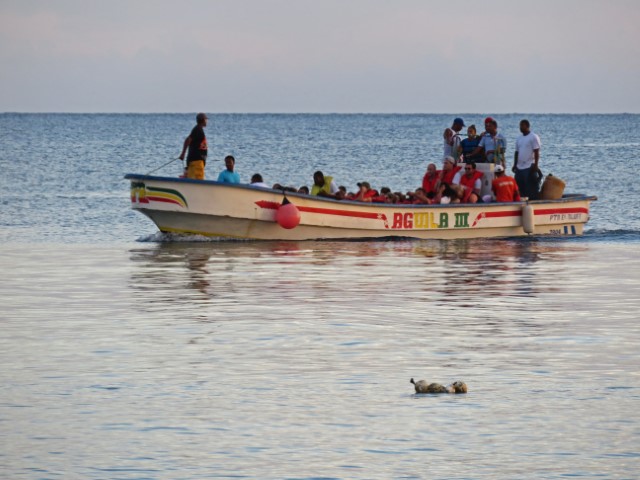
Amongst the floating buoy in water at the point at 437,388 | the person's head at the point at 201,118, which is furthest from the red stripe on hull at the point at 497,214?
the floating buoy in water at the point at 437,388

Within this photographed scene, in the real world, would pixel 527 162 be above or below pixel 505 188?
above

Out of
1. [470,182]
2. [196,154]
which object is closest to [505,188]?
[470,182]

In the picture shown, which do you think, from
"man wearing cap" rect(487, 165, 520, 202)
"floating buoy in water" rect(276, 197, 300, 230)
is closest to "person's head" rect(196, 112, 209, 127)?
"floating buoy in water" rect(276, 197, 300, 230)

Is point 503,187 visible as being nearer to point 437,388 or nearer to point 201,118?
point 201,118

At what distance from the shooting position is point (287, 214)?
74.2 ft

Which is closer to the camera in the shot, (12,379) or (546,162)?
(12,379)

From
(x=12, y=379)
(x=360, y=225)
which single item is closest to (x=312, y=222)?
(x=360, y=225)

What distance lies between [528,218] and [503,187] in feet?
2.62

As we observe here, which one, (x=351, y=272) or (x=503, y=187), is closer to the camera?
(x=351, y=272)

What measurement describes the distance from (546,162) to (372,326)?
6586 cm

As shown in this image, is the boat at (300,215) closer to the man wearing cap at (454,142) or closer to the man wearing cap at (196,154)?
the man wearing cap at (196,154)

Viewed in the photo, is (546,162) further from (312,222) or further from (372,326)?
(372,326)

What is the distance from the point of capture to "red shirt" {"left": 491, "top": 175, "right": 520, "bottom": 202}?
24031 mm

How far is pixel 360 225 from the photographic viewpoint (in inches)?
926
